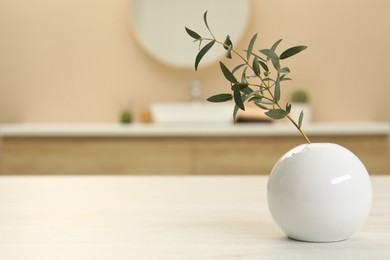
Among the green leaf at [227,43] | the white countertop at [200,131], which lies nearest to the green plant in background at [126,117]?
the white countertop at [200,131]

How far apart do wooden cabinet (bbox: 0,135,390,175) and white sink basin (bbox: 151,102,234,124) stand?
0.87ft

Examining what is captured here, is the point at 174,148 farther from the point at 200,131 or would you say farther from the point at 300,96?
the point at 300,96

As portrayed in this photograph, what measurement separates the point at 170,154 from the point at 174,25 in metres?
1.07

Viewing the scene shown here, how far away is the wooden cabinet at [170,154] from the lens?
3354mm

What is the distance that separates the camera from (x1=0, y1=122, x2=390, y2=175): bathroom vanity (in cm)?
335

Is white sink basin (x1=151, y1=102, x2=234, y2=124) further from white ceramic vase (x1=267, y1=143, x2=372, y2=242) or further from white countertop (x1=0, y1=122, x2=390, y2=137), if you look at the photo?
white ceramic vase (x1=267, y1=143, x2=372, y2=242)

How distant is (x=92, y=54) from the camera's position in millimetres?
4141

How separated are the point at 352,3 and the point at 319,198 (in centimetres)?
332

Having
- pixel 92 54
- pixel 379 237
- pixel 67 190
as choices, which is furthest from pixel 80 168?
pixel 379 237

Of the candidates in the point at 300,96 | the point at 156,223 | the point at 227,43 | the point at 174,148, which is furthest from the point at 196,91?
the point at 227,43

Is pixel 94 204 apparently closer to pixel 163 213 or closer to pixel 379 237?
pixel 163 213

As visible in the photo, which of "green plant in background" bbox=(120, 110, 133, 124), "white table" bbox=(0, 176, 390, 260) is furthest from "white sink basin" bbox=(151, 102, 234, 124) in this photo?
"white table" bbox=(0, 176, 390, 260)

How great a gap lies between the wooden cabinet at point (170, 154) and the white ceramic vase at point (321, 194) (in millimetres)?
Answer: 2354

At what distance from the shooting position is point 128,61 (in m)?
4.13
